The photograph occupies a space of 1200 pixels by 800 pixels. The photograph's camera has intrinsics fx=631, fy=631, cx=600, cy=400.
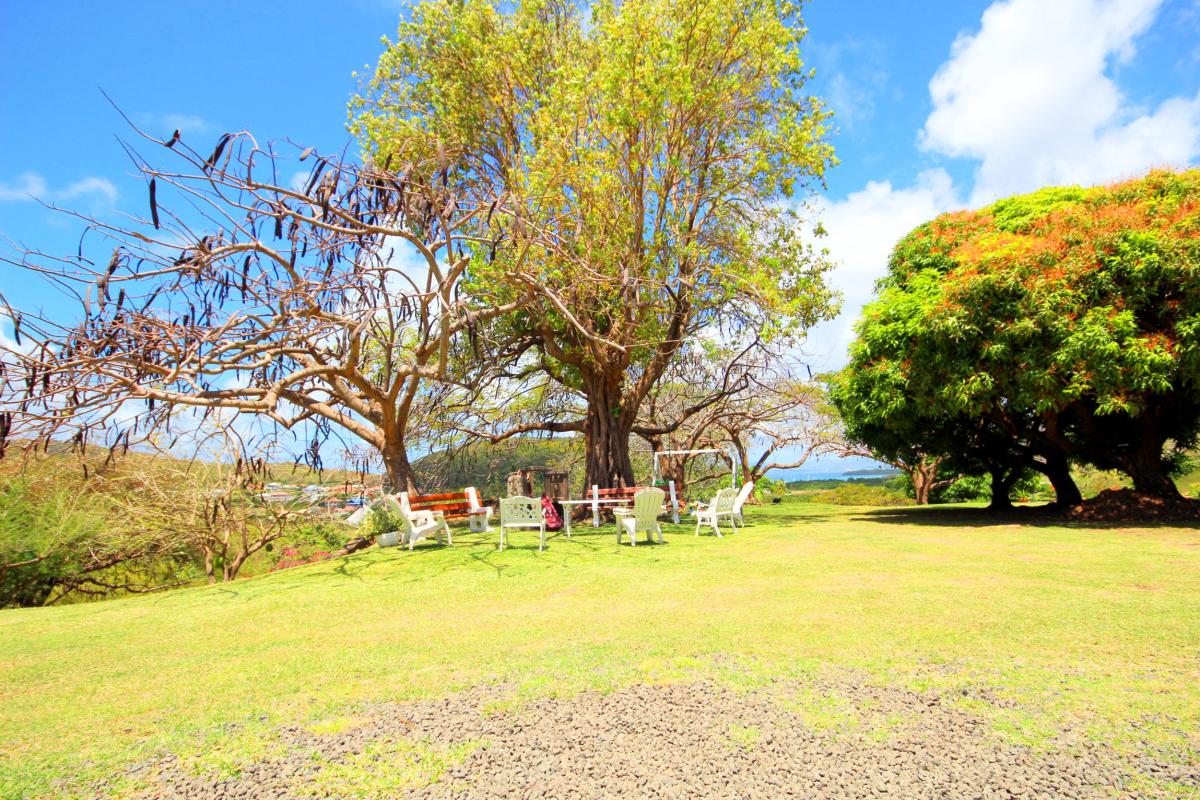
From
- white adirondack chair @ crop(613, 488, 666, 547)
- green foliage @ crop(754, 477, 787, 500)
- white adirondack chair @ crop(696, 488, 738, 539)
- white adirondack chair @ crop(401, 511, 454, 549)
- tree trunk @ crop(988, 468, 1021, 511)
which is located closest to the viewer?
white adirondack chair @ crop(613, 488, 666, 547)

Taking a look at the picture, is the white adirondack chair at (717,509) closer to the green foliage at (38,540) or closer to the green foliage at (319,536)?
the green foliage at (319,536)

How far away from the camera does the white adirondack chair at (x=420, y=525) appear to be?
990 centimetres

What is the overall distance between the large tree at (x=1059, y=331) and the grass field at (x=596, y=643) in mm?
4233

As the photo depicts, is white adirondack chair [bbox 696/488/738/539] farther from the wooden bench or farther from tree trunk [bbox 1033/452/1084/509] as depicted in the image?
tree trunk [bbox 1033/452/1084/509]

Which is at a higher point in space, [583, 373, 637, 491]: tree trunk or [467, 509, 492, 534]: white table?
[583, 373, 637, 491]: tree trunk

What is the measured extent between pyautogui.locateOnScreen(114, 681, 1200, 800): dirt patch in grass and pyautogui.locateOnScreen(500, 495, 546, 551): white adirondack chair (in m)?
6.13

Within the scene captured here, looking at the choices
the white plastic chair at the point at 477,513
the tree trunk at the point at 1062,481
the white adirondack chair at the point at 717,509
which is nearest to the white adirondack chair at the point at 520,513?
the white plastic chair at the point at 477,513

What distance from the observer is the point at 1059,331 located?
11.3 metres

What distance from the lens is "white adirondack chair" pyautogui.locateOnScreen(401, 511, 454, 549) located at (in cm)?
990

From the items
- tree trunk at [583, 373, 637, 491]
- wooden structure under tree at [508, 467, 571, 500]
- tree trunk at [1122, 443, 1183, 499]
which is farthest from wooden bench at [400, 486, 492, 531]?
tree trunk at [1122, 443, 1183, 499]

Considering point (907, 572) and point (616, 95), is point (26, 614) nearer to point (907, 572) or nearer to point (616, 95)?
point (907, 572)

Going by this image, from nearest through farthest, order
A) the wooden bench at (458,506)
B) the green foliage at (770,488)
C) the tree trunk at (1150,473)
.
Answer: the wooden bench at (458,506)
the tree trunk at (1150,473)
the green foliage at (770,488)

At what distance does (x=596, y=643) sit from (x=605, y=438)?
1036 centimetres

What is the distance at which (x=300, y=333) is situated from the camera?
9117mm
